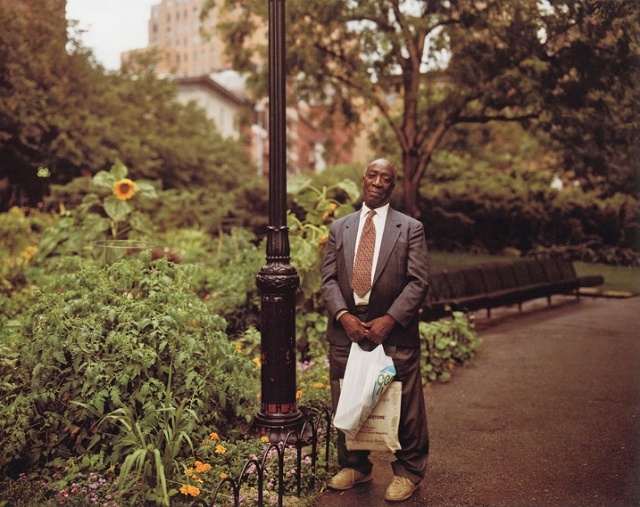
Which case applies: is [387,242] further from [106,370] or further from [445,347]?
[445,347]

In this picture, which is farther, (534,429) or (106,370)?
(534,429)

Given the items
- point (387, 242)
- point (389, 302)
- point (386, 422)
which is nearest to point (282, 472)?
point (386, 422)

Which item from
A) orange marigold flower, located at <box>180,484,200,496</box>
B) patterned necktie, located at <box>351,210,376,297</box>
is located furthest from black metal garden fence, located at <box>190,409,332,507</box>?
patterned necktie, located at <box>351,210,376,297</box>

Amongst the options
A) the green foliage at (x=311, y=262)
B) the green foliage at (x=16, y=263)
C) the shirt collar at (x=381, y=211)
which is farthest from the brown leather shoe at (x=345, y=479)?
the green foliage at (x=16, y=263)

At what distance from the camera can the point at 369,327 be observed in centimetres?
363

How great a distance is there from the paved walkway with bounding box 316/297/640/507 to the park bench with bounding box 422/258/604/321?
0.77 metres

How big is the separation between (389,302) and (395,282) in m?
0.12

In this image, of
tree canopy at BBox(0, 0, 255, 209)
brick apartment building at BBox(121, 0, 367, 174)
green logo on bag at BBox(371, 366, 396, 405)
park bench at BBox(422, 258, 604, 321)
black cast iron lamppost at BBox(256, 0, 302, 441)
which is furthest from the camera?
tree canopy at BBox(0, 0, 255, 209)

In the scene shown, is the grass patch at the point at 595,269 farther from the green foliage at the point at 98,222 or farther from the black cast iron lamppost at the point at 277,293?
the black cast iron lamppost at the point at 277,293

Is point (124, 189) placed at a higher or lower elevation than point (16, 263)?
higher

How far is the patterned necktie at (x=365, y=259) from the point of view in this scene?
370 cm

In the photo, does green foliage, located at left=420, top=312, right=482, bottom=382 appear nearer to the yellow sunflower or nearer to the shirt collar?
the shirt collar

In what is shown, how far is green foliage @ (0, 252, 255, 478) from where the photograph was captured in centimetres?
372

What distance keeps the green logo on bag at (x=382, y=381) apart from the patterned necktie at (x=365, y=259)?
17.8 inches
